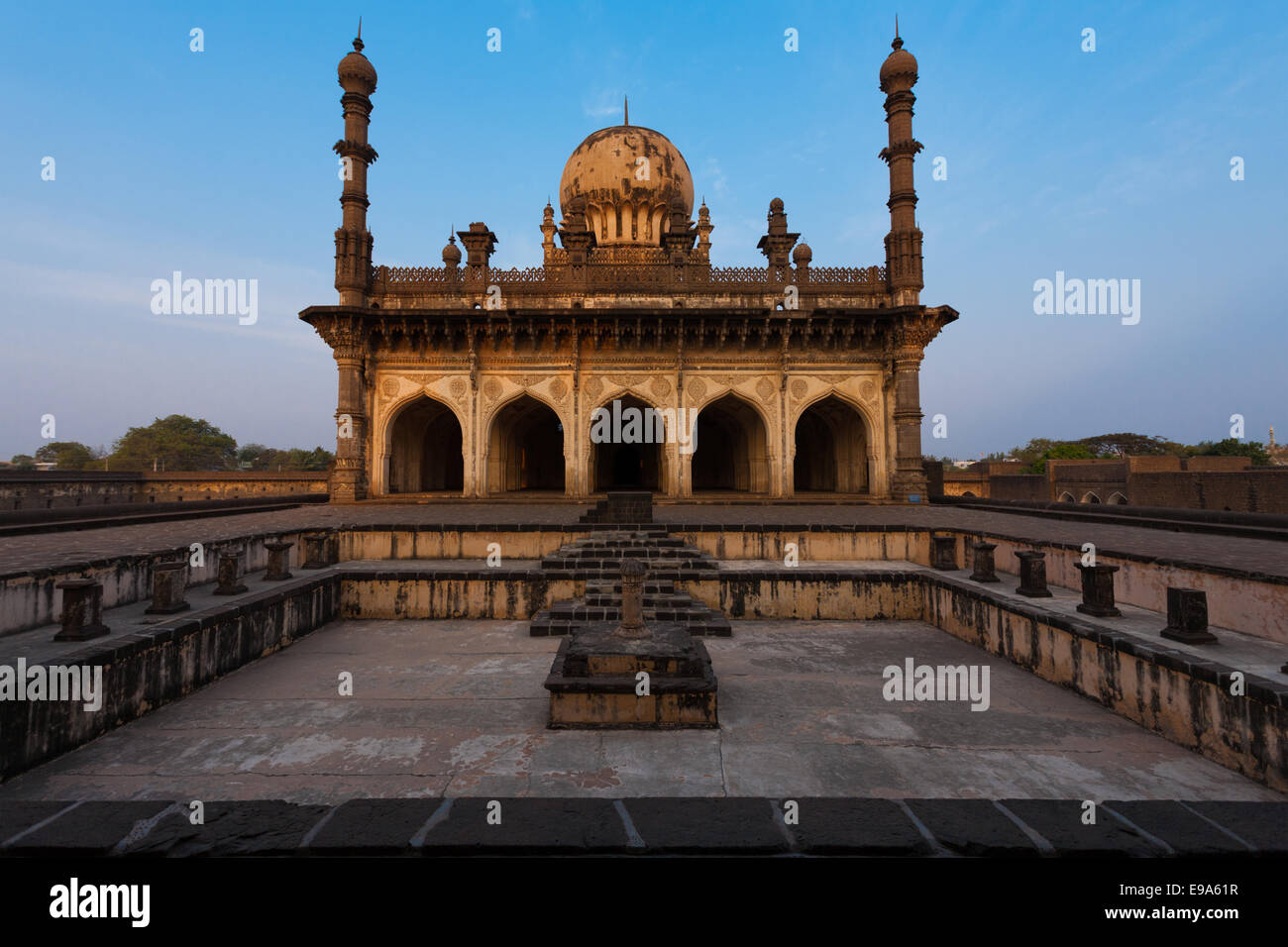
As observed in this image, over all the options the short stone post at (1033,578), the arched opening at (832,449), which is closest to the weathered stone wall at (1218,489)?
the arched opening at (832,449)

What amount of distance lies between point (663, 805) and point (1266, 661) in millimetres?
4063

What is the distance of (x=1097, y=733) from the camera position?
3453mm

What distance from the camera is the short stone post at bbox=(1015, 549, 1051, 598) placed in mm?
5324

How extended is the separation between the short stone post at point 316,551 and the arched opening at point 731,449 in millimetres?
9853

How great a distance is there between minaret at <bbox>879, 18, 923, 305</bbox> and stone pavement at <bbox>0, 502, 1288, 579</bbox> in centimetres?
570

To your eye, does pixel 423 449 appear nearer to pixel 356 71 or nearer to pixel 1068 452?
pixel 356 71

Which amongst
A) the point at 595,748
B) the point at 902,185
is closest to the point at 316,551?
the point at 595,748

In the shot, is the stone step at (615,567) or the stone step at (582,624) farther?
the stone step at (615,567)

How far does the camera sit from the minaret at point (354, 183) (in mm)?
13695

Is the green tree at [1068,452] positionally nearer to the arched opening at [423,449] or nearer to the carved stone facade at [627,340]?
the carved stone facade at [627,340]

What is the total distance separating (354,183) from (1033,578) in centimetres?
1629

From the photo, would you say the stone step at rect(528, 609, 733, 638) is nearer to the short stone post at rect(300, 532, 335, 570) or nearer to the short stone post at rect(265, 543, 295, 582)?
the short stone post at rect(265, 543, 295, 582)

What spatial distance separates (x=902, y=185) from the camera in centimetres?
1377

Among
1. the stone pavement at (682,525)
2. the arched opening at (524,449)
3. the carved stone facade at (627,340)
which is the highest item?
the carved stone facade at (627,340)
